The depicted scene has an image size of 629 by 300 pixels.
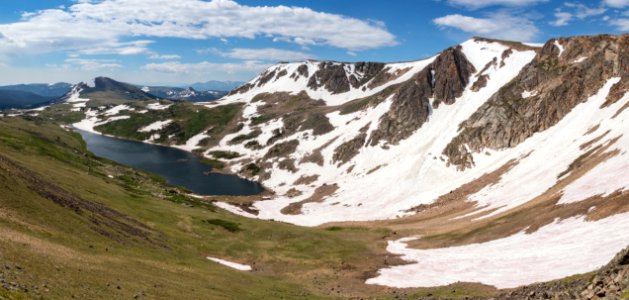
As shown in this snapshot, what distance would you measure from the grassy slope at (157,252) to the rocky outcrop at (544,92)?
6535 cm

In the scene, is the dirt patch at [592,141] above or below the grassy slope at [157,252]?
above

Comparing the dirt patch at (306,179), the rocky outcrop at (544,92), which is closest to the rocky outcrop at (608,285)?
the rocky outcrop at (544,92)

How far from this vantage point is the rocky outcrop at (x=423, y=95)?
175 metres

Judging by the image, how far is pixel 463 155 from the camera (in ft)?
438

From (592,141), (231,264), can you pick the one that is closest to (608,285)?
(231,264)

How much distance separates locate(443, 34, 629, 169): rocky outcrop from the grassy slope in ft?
214

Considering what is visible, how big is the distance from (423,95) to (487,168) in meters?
72.5

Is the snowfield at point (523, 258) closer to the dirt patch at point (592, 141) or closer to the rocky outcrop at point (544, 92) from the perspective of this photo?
the dirt patch at point (592, 141)

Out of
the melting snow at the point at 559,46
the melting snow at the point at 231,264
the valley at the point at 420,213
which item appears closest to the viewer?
the valley at the point at 420,213

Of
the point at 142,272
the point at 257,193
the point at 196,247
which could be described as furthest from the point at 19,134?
the point at 142,272

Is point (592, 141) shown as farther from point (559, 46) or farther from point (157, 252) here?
point (157, 252)

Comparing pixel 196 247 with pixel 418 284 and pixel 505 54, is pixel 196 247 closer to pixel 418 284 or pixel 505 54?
pixel 418 284

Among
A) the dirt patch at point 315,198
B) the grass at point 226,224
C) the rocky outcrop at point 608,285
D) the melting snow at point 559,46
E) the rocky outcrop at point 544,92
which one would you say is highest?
the melting snow at point 559,46

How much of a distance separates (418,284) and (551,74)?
112 meters
